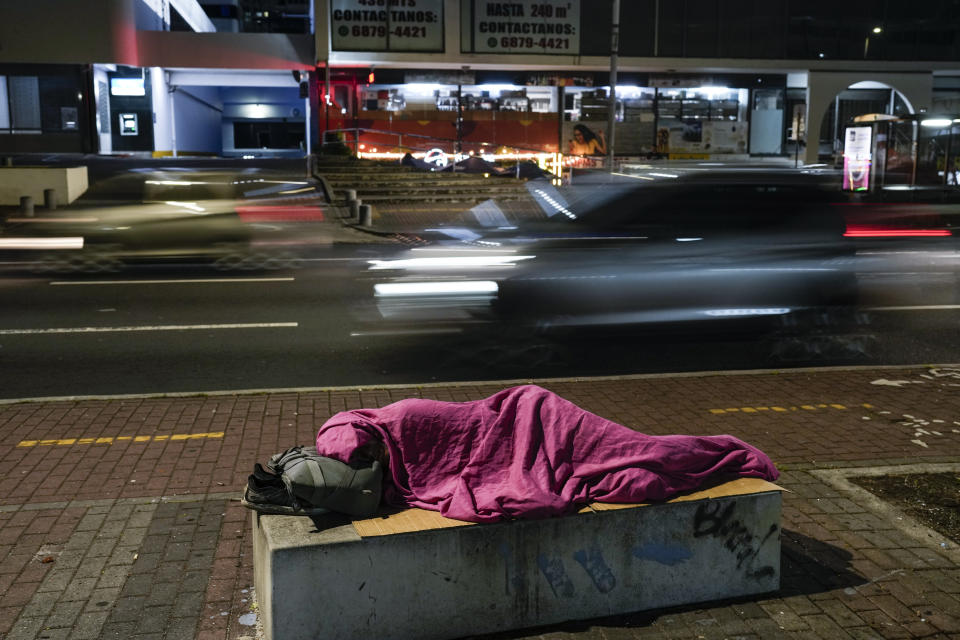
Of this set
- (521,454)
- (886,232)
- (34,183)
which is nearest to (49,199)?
(34,183)

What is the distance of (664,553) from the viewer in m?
4.36

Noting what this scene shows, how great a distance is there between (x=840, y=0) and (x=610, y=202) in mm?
23779

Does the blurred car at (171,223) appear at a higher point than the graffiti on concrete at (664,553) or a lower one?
higher

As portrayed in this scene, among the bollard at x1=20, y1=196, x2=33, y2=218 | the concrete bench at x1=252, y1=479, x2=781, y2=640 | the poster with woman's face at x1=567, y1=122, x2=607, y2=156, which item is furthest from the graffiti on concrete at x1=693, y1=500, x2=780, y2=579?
the poster with woman's face at x1=567, y1=122, x2=607, y2=156

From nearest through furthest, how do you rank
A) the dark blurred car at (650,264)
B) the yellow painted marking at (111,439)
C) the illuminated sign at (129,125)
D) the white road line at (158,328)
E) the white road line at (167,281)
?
1. the yellow painted marking at (111,439)
2. the white road line at (158,328)
3. the dark blurred car at (650,264)
4. the white road line at (167,281)
5. the illuminated sign at (129,125)

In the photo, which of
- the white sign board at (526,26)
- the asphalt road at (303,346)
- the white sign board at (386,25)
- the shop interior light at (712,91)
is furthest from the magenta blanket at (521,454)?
the shop interior light at (712,91)

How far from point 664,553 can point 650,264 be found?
12.6m

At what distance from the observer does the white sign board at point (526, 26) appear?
38.3 m

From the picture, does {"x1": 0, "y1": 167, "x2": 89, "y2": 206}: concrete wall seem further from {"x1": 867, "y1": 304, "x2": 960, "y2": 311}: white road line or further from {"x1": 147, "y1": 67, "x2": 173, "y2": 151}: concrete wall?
{"x1": 867, "y1": 304, "x2": 960, "y2": 311}: white road line

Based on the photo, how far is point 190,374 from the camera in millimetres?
8992

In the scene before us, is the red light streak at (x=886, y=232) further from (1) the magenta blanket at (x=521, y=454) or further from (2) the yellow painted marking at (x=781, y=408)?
(1) the magenta blanket at (x=521, y=454)

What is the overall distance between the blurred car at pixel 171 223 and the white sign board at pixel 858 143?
1553 cm

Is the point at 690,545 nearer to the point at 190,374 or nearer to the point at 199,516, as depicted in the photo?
the point at 199,516

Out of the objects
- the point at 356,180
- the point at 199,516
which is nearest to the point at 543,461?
the point at 199,516
